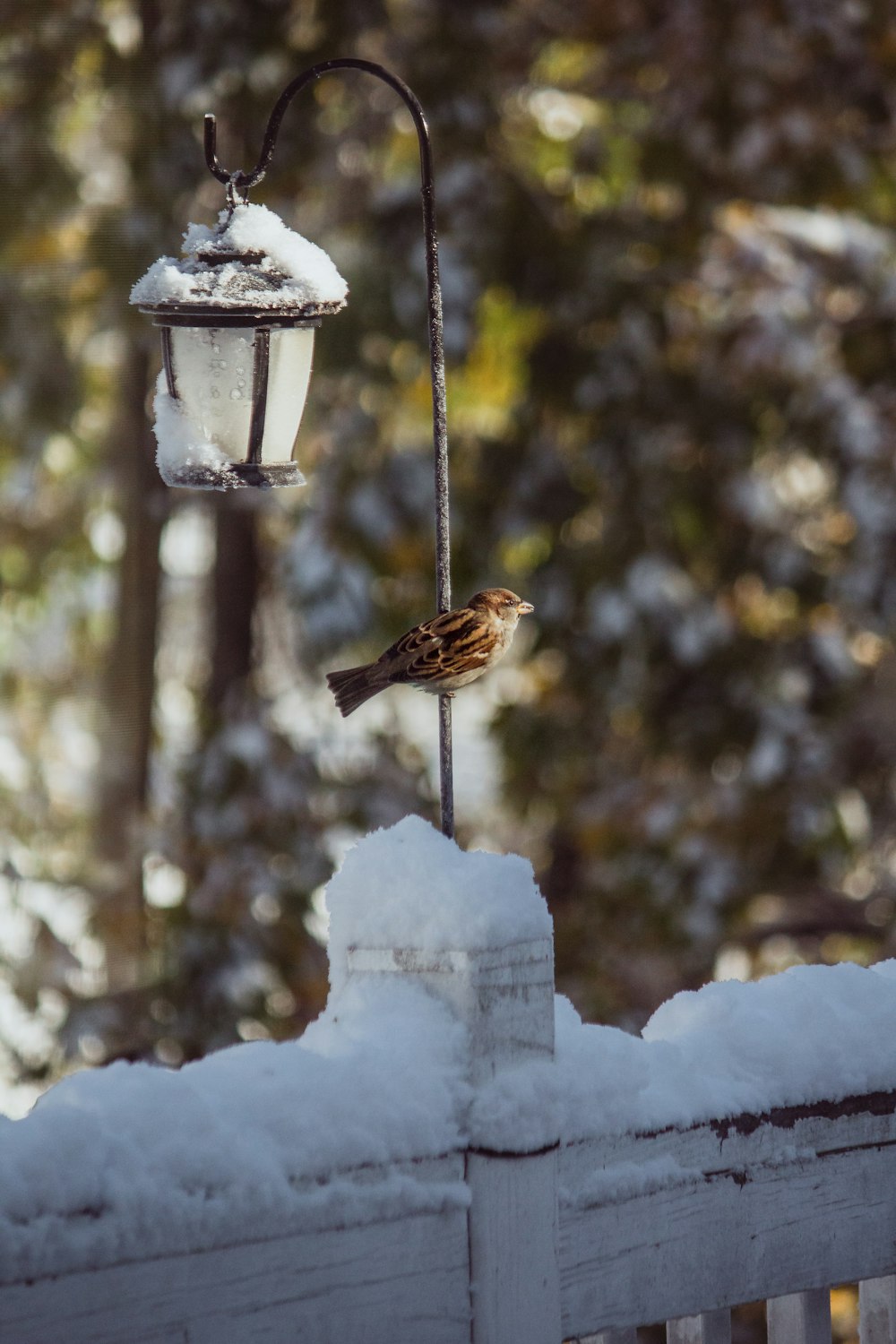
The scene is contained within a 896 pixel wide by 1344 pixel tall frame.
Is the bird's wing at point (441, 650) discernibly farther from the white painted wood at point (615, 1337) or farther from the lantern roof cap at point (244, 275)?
the white painted wood at point (615, 1337)

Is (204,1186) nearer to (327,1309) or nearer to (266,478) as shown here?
(327,1309)

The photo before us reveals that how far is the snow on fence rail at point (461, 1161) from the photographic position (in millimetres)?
1399

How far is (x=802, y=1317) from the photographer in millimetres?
1849

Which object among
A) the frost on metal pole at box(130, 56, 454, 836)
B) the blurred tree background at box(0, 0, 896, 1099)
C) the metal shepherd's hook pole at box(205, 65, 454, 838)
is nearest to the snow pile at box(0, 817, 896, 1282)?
the metal shepherd's hook pole at box(205, 65, 454, 838)

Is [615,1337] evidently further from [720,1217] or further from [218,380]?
[218,380]

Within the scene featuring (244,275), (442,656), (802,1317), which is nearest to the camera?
(802,1317)

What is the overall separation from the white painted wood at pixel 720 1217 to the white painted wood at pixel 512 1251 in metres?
0.03

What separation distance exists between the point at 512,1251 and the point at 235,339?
133 cm

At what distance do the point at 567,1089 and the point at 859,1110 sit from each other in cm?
42

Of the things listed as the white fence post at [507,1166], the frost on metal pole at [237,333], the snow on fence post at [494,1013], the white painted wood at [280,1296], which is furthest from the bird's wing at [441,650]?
the white painted wood at [280,1296]

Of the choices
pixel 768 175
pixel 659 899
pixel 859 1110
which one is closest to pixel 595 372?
pixel 768 175

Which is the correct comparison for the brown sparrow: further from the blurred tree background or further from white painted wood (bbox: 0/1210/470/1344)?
the blurred tree background

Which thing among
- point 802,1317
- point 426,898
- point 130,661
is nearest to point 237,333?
point 426,898

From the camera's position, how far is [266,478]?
2373mm
